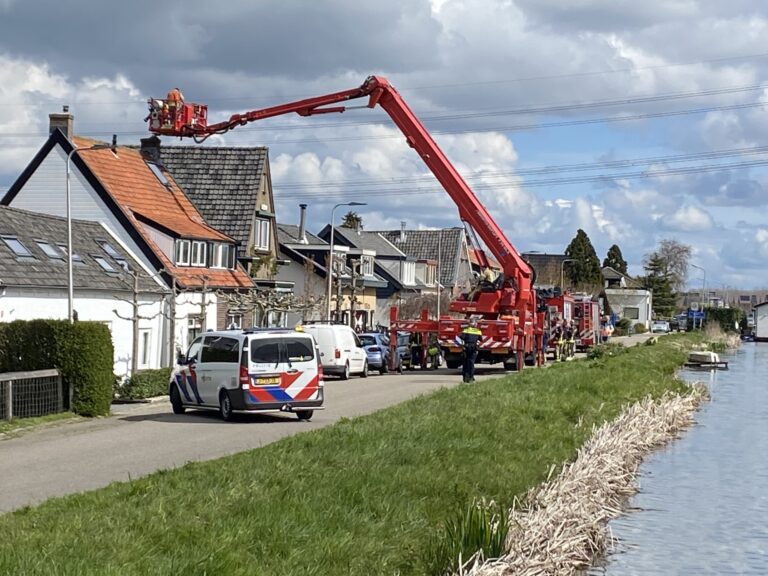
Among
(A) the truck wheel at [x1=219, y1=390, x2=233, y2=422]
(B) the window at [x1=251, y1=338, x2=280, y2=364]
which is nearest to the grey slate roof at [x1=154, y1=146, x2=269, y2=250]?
(A) the truck wheel at [x1=219, y1=390, x2=233, y2=422]

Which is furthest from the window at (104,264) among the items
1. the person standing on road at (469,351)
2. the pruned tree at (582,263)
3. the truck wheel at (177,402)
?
the pruned tree at (582,263)

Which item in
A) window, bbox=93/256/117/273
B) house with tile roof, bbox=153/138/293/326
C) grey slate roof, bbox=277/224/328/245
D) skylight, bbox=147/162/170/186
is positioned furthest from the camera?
grey slate roof, bbox=277/224/328/245

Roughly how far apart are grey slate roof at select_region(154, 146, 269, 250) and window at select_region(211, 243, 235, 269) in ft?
11.0

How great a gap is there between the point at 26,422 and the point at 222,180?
3496cm

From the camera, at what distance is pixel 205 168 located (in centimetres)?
5797

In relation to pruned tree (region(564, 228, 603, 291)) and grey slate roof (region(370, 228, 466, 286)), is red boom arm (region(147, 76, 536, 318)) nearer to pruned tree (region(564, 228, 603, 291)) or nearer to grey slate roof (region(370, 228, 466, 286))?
grey slate roof (region(370, 228, 466, 286))

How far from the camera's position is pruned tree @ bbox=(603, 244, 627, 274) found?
166 meters

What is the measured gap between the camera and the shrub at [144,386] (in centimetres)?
3110

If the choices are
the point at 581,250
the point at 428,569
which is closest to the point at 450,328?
the point at 428,569

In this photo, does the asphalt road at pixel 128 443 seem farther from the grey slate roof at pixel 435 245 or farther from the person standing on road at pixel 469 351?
the grey slate roof at pixel 435 245

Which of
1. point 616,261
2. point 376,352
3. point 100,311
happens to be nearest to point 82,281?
point 100,311

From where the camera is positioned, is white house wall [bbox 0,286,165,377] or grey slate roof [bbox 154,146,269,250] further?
grey slate roof [bbox 154,146,269,250]

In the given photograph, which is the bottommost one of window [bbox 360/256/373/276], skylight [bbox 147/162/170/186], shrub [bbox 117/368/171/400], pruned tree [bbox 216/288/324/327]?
shrub [bbox 117/368/171/400]

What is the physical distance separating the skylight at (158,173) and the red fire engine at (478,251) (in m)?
15.7
